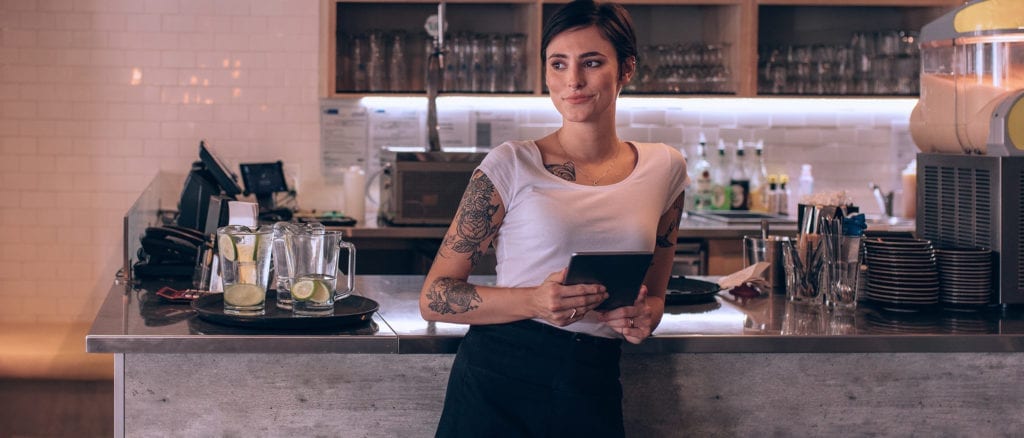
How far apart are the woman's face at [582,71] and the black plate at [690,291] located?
2.63 ft

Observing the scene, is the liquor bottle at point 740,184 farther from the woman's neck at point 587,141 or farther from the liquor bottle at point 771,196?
the woman's neck at point 587,141

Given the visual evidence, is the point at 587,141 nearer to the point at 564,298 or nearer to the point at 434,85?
the point at 564,298

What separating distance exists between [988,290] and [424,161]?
8.89 ft

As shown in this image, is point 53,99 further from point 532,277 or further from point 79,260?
point 532,277

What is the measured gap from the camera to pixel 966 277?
2.79 metres

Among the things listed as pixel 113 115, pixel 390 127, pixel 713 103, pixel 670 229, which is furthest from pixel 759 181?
pixel 670 229

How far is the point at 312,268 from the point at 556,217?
2.04ft

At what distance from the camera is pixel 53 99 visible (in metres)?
5.46

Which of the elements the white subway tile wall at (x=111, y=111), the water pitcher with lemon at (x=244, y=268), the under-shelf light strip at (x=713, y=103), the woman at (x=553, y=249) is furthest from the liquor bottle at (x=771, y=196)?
the water pitcher with lemon at (x=244, y=268)

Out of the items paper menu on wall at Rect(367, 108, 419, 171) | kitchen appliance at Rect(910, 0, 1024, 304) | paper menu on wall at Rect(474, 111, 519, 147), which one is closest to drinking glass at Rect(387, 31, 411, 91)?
paper menu on wall at Rect(367, 108, 419, 171)

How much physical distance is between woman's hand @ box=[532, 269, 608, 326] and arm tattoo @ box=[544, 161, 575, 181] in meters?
0.23

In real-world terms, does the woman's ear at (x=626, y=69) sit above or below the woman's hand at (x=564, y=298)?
above

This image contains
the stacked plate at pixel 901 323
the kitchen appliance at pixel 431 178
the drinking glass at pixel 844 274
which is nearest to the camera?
the stacked plate at pixel 901 323

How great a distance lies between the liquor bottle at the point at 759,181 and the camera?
18.9 feet
